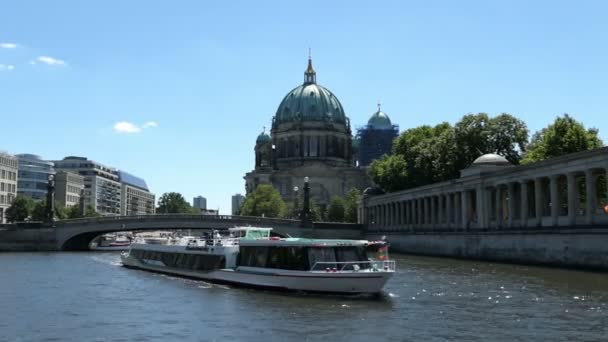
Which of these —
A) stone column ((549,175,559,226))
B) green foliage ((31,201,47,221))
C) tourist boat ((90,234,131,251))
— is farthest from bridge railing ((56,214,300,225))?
stone column ((549,175,559,226))

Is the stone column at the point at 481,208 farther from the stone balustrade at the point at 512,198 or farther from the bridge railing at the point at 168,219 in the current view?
the bridge railing at the point at 168,219

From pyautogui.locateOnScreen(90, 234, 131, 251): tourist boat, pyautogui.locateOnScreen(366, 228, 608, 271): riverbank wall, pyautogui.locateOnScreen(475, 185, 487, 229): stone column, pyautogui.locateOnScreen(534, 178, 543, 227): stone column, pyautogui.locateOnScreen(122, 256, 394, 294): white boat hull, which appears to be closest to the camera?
pyautogui.locateOnScreen(122, 256, 394, 294): white boat hull

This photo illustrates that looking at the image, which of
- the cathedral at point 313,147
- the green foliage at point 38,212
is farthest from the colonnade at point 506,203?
the green foliage at point 38,212

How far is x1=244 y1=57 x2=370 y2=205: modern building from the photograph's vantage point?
17800 centimetres

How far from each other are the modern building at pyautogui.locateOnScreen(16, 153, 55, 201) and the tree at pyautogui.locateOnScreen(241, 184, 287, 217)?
56869mm

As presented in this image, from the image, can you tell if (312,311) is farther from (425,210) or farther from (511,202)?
(425,210)

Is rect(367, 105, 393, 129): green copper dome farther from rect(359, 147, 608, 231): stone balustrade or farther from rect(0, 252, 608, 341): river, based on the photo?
rect(0, 252, 608, 341): river

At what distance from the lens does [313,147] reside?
18750 centimetres

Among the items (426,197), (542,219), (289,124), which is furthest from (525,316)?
(289,124)

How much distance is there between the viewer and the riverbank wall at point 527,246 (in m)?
52.2

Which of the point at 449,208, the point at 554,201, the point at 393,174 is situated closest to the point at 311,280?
the point at 554,201

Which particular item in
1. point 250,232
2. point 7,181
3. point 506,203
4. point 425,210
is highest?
point 7,181

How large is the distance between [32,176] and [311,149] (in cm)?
6823

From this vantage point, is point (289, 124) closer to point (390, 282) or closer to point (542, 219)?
point (542, 219)
